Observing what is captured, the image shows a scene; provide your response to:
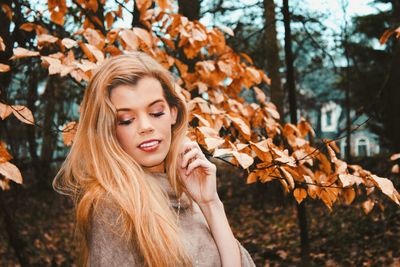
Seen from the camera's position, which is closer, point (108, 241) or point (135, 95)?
point (108, 241)

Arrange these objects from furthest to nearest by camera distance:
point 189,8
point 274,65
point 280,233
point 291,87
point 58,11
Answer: point 274,65
point 280,233
point 189,8
point 291,87
point 58,11

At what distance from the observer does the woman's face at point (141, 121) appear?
1.69 meters

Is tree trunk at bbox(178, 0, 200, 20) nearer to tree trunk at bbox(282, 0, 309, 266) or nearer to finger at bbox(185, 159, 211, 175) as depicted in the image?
tree trunk at bbox(282, 0, 309, 266)

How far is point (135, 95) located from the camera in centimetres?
171

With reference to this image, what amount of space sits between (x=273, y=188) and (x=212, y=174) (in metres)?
8.75

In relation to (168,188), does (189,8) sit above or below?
above

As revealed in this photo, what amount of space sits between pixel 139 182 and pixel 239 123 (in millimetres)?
850

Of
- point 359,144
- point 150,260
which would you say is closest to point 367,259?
point 150,260

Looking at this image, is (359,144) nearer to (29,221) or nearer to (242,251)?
(29,221)

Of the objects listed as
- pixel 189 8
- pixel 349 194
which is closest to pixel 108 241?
pixel 349 194

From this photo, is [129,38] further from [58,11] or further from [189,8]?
[189,8]

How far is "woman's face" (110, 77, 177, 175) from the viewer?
5.55 feet

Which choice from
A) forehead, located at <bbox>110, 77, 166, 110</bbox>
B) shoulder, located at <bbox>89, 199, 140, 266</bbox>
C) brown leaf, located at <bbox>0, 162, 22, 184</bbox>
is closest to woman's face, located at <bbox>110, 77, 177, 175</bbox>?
forehead, located at <bbox>110, 77, 166, 110</bbox>

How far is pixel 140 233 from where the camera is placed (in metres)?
1.53
